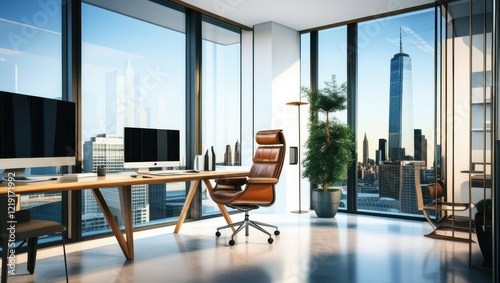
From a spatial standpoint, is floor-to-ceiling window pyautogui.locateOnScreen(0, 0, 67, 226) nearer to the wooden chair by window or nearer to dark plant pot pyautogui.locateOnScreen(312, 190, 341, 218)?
dark plant pot pyautogui.locateOnScreen(312, 190, 341, 218)

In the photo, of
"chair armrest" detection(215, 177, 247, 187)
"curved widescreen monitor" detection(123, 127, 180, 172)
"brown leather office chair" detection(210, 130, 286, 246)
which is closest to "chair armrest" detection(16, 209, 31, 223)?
"curved widescreen monitor" detection(123, 127, 180, 172)

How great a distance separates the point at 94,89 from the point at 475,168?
15.8 ft

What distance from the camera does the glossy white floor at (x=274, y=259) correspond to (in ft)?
10.5

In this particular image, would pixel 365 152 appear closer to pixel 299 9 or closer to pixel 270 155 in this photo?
pixel 270 155

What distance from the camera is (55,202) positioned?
4.32m

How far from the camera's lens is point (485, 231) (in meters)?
3.40

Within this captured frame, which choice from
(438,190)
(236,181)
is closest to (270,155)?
(236,181)

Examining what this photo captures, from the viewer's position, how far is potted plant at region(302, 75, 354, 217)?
19.6 ft

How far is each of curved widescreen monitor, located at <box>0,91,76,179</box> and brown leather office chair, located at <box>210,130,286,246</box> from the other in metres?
1.75

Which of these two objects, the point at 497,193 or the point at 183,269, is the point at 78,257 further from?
the point at 497,193

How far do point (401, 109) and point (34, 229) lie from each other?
519cm

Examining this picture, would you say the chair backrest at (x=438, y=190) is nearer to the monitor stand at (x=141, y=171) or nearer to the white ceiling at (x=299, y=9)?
the white ceiling at (x=299, y=9)

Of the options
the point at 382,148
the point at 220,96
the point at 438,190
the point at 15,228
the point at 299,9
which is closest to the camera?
the point at 15,228

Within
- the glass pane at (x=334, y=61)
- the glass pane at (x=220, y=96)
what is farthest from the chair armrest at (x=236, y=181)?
the glass pane at (x=334, y=61)
